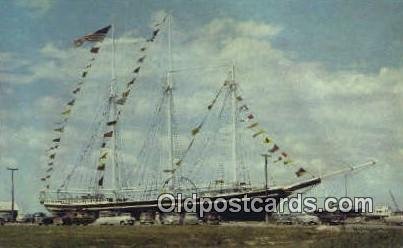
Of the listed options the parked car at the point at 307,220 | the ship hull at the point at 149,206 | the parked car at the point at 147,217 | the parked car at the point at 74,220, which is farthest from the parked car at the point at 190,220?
the parked car at the point at 307,220

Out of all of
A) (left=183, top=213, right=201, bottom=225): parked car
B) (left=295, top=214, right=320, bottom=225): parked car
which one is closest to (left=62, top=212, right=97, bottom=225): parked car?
(left=183, top=213, right=201, bottom=225): parked car

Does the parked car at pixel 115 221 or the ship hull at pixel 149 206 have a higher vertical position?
the ship hull at pixel 149 206

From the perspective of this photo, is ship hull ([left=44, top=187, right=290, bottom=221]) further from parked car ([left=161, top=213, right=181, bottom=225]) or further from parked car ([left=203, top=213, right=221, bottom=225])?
parked car ([left=161, top=213, right=181, bottom=225])

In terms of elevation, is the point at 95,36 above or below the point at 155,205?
above

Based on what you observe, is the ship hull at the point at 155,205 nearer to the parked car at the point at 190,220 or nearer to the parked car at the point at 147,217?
the parked car at the point at 147,217

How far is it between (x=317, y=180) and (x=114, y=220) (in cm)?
1835

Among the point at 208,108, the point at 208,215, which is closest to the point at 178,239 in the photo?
the point at 208,108

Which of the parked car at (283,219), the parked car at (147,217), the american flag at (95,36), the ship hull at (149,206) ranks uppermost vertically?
the american flag at (95,36)

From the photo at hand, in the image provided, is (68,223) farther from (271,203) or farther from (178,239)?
(178,239)

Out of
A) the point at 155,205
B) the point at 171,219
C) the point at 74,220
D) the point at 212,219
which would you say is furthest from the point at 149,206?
the point at 74,220

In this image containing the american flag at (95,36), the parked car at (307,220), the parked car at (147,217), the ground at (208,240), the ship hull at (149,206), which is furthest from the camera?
the ship hull at (149,206)

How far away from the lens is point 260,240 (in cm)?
3403

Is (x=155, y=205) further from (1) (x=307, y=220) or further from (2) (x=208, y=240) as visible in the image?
(2) (x=208, y=240)

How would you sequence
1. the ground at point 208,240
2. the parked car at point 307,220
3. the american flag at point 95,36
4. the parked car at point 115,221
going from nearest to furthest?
the ground at point 208,240 < the american flag at point 95,36 < the parked car at point 115,221 < the parked car at point 307,220
